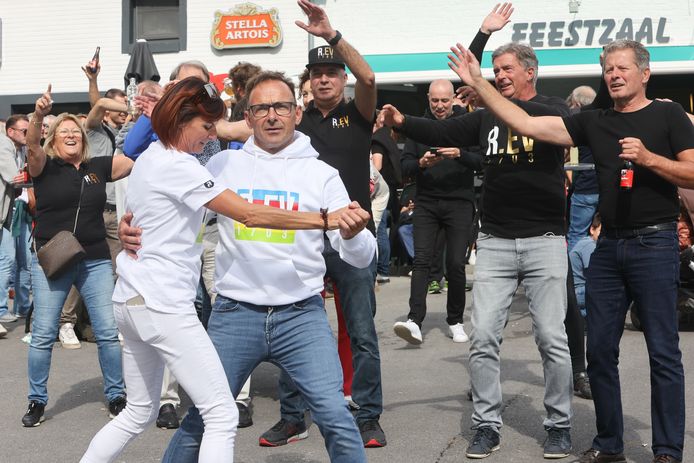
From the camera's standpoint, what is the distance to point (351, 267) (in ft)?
19.9

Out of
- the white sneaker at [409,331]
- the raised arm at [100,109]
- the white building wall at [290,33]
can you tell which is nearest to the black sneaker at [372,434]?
the white sneaker at [409,331]

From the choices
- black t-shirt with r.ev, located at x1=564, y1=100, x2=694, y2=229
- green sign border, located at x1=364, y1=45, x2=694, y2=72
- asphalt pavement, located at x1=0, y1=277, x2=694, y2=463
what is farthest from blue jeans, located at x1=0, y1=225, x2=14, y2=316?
green sign border, located at x1=364, y1=45, x2=694, y2=72

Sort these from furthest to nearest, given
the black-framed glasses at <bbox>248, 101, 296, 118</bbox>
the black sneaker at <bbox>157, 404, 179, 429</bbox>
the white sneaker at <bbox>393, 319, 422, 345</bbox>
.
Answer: the white sneaker at <bbox>393, 319, 422, 345</bbox> < the black sneaker at <bbox>157, 404, 179, 429</bbox> < the black-framed glasses at <bbox>248, 101, 296, 118</bbox>

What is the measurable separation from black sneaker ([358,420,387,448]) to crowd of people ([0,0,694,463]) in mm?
11

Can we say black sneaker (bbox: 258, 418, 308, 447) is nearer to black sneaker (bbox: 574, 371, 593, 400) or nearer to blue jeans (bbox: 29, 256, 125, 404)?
blue jeans (bbox: 29, 256, 125, 404)

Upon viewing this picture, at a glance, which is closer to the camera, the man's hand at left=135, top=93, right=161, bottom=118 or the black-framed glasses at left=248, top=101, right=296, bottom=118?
the black-framed glasses at left=248, top=101, right=296, bottom=118

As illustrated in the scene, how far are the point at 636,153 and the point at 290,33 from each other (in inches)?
593

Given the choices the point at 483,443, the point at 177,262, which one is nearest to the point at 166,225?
the point at 177,262

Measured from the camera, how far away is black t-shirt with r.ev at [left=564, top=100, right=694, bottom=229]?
17.1 ft

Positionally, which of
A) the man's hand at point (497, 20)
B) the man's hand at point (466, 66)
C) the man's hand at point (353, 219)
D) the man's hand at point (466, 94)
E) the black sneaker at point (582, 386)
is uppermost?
the man's hand at point (497, 20)

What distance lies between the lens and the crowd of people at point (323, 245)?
424 centimetres

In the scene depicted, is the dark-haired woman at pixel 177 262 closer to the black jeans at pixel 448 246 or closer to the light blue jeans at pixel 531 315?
the light blue jeans at pixel 531 315

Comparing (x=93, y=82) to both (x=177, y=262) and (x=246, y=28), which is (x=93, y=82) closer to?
(x=177, y=262)

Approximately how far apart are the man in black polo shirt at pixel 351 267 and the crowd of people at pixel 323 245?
12 millimetres
